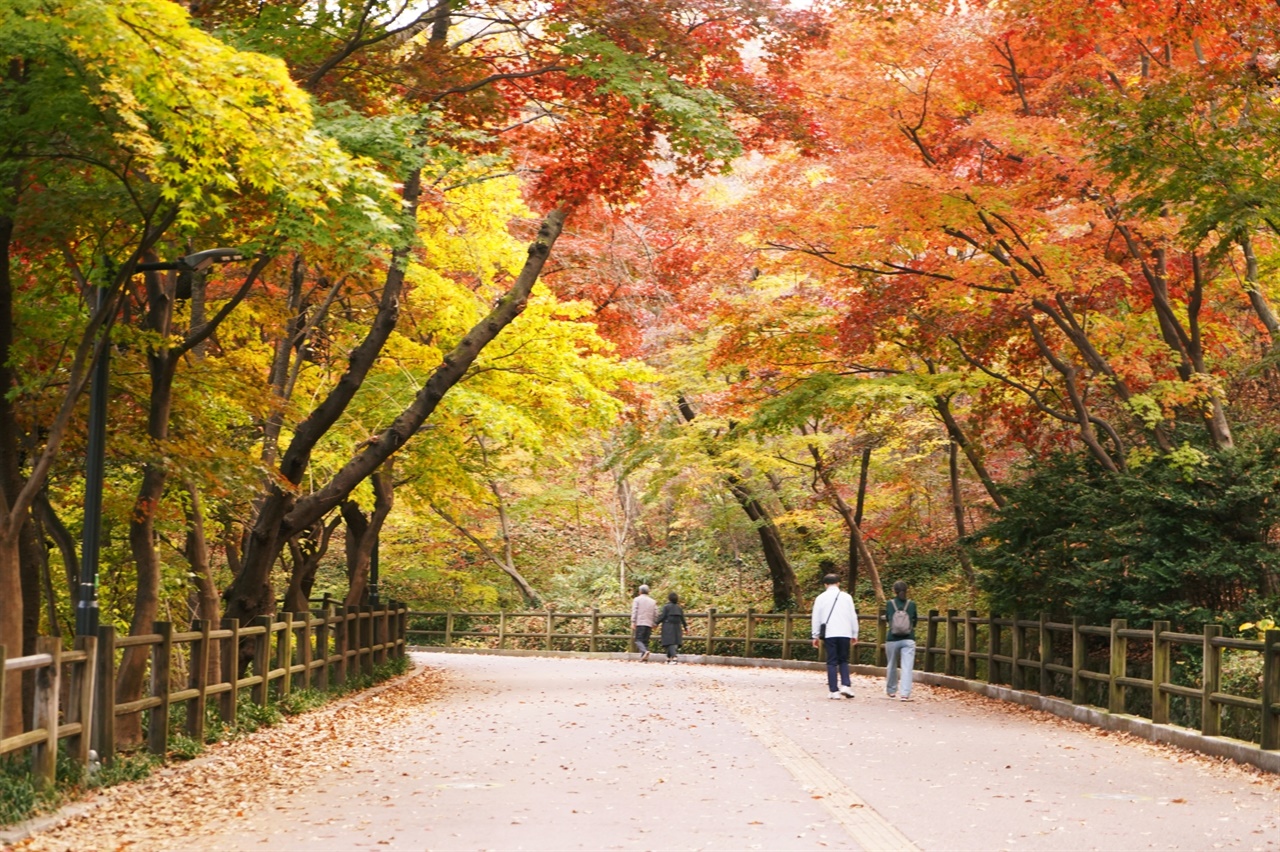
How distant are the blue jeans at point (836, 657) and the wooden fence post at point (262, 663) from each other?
8051 millimetres

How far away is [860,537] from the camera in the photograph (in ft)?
99.1

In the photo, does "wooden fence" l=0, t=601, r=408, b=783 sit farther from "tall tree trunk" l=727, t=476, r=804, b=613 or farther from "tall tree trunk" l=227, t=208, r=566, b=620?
"tall tree trunk" l=727, t=476, r=804, b=613

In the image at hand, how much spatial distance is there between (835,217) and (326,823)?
40.1 feet

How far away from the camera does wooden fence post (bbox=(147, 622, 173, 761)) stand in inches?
469

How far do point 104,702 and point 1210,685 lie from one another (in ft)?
31.5

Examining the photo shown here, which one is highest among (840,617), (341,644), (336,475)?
(336,475)

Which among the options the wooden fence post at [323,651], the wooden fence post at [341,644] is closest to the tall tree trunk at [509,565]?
the wooden fence post at [341,644]

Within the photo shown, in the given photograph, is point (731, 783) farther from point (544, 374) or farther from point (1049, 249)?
point (544, 374)

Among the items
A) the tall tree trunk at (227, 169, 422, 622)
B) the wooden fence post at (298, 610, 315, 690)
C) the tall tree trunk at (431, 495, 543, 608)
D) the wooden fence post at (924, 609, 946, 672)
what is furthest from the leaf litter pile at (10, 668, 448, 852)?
the tall tree trunk at (431, 495, 543, 608)

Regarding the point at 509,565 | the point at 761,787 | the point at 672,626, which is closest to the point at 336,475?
the point at 761,787

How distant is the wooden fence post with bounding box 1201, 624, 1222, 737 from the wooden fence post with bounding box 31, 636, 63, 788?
973cm

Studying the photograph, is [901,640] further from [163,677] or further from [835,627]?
[163,677]

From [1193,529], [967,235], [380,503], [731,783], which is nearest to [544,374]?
[380,503]

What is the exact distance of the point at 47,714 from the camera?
970 cm
